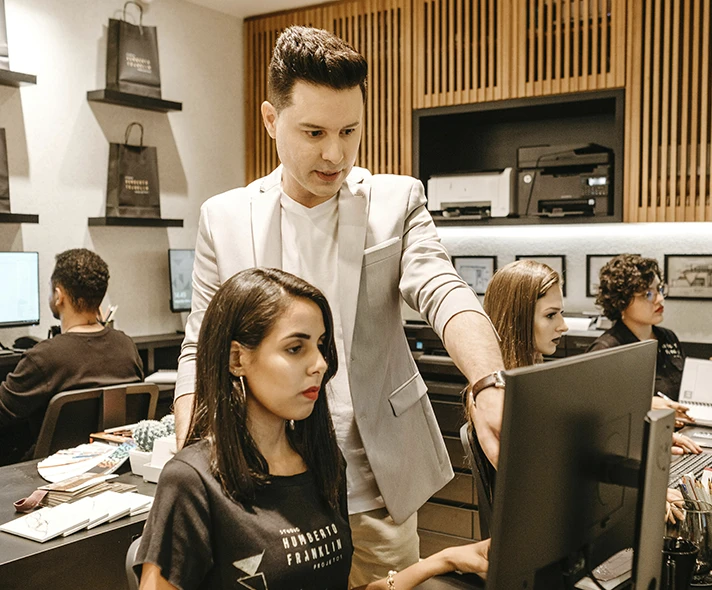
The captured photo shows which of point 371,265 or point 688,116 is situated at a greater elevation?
point 688,116

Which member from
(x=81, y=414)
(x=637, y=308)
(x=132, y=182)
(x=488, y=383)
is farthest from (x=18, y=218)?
(x=488, y=383)

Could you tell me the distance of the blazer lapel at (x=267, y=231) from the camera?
5.45 ft

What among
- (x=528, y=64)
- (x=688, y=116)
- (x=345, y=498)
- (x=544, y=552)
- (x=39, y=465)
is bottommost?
(x=39, y=465)

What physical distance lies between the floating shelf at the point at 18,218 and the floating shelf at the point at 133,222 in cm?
47

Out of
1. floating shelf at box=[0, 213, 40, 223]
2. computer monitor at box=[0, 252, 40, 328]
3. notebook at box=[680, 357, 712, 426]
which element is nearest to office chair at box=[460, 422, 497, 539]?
notebook at box=[680, 357, 712, 426]

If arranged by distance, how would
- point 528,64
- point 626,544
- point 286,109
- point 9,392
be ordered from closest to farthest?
1. point 626,544
2. point 286,109
3. point 9,392
4. point 528,64

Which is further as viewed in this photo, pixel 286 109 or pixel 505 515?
pixel 286 109

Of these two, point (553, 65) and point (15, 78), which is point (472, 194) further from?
point (15, 78)

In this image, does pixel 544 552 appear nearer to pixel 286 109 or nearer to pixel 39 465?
pixel 286 109

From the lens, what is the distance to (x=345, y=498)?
61.6 inches

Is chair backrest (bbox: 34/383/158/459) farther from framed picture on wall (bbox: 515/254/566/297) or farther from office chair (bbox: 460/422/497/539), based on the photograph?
framed picture on wall (bbox: 515/254/566/297)

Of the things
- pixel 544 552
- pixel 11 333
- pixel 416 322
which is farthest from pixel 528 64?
pixel 544 552

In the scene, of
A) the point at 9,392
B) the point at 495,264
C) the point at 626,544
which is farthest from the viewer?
the point at 495,264

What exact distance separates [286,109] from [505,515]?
911 mm
